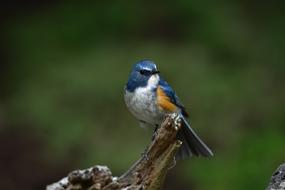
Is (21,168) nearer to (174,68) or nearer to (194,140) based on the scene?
(174,68)

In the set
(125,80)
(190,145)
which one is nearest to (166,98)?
(190,145)

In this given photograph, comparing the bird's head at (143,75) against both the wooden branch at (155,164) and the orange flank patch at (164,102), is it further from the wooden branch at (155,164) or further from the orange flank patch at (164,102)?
the wooden branch at (155,164)

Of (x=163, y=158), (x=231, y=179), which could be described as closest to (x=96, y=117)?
(x=231, y=179)

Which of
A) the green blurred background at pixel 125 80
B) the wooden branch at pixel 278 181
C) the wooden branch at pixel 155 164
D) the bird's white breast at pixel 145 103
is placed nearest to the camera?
the wooden branch at pixel 155 164

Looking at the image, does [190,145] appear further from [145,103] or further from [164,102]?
[145,103]

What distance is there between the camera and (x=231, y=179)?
351 inches

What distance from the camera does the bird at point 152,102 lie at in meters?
6.13

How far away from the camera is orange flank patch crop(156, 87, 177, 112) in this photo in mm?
6191

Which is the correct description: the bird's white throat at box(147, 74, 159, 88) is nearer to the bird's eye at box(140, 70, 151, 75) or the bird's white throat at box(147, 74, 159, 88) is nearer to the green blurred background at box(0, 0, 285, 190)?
the bird's eye at box(140, 70, 151, 75)

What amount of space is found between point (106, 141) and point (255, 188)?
187cm

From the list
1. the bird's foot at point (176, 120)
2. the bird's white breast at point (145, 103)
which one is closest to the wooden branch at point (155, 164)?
the bird's foot at point (176, 120)

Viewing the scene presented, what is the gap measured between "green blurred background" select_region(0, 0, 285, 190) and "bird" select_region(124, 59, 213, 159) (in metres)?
2.66

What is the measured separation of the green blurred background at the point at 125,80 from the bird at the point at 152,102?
2.66 m

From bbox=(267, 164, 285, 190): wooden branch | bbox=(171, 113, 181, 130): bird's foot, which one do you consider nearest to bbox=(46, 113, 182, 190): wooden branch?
bbox=(171, 113, 181, 130): bird's foot
